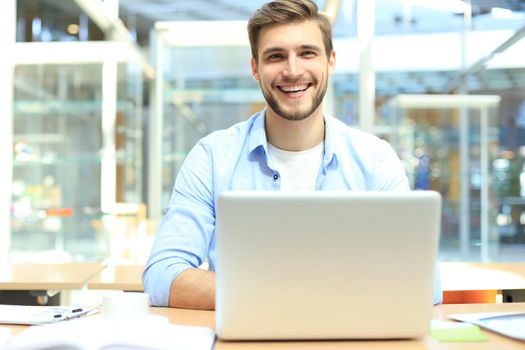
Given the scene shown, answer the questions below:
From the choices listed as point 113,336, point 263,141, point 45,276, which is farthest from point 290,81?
point 45,276

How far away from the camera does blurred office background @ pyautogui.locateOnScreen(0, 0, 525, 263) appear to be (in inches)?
217

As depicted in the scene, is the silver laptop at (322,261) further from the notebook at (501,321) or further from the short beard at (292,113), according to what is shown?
the short beard at (292,113)

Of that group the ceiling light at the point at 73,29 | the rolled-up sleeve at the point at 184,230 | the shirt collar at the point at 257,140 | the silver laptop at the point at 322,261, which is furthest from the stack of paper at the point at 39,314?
the ceiling light at the point at 73,29

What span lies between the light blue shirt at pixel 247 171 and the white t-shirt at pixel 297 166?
1.5 inches

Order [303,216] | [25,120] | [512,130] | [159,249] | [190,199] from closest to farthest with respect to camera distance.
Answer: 1. [303,216]
2. [159,249]
3. [190,199]
4. [25,120]
5. [512,130]

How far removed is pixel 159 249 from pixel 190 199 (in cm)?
23

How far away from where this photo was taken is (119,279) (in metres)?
2.92

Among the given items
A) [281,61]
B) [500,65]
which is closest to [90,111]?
[500,65]

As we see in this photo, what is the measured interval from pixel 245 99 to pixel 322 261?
15.1 ft

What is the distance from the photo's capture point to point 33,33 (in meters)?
5.33

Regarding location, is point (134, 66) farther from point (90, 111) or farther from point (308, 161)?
point (308, 161)

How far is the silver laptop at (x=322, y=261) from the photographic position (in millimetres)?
1138

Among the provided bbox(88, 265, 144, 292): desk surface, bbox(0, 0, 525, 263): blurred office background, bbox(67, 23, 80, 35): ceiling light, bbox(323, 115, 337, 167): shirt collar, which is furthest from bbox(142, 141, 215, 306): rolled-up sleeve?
bbox(67, 23, 80, 35): ceiling light

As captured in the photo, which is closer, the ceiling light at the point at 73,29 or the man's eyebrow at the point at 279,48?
the man's eyebrow at the point at 279,48
